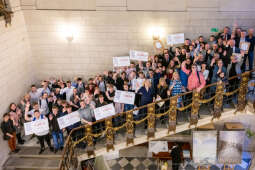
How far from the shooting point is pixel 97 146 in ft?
30.0

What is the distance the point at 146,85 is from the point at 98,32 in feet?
12.8

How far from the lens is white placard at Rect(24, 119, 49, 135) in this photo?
27.8 ft

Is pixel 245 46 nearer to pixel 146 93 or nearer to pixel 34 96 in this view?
pixel 146 93

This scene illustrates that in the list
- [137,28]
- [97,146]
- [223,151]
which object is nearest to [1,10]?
[137,28]

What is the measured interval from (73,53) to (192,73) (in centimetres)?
562

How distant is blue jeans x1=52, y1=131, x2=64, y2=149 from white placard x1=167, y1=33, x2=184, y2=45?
566 cm

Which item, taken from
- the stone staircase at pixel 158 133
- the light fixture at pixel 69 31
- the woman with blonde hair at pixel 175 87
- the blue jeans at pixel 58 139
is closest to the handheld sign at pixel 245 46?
the stone staircase at pixel 158 133

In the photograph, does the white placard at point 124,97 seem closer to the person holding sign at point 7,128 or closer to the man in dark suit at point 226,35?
the person holding sign at point 7,128

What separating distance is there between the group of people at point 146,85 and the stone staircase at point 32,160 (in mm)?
240

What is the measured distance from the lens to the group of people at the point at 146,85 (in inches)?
335

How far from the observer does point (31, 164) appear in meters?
8.73

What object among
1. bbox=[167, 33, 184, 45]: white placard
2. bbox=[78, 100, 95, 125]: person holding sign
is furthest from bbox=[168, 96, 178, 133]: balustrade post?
bbox=[167, 33, 184, 45]: white placard

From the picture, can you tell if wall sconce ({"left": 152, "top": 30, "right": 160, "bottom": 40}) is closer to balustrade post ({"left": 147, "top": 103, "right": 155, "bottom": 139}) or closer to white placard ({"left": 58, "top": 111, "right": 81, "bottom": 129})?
balustrade post ({"left": 147, "top": 103, "right": 155, "bottom": 139})

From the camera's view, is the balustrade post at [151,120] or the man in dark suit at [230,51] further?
the man in dark suit at [230,51]
